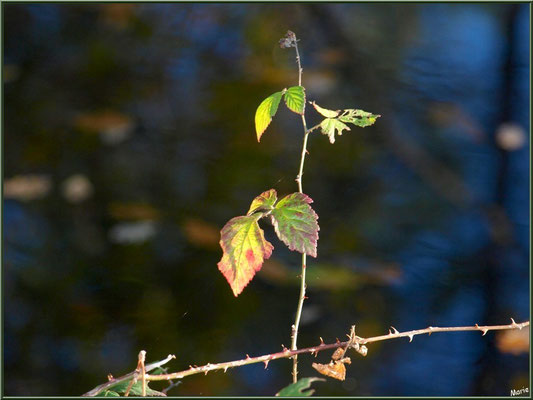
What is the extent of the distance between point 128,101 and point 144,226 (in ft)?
0.92

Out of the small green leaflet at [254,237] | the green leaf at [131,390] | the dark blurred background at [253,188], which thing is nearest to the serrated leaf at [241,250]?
the small green leaflet at [254,237]

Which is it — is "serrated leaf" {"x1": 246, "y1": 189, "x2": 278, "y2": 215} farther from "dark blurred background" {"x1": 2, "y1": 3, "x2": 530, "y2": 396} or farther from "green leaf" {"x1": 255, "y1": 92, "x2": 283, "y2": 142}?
"dark blurred background" {"x1": 2, "y1": 3, "x2": 530, "y2": 396}

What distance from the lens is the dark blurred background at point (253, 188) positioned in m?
1.14

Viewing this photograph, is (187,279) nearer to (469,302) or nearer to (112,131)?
(112,131)

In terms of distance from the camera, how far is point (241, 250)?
1.44 feet

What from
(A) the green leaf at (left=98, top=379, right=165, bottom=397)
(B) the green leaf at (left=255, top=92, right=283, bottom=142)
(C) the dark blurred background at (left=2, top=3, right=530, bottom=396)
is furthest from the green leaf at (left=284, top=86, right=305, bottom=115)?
(C) the dark blurred background at (left=2, top=3, right=530, bottom=396)

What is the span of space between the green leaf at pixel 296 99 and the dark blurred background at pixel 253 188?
28.4 inches

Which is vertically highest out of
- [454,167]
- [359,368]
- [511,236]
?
[454,167]

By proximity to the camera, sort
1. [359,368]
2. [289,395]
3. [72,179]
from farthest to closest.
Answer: [72,179] < [359,368] < [289,395]

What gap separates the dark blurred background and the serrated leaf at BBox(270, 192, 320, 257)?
71cm

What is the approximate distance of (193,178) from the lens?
1232 millimetres

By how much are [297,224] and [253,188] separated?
2.54 feet

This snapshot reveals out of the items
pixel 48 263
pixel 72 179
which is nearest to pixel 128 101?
pixel 72 179

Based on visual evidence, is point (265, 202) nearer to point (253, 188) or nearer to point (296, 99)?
point (296, 99)
